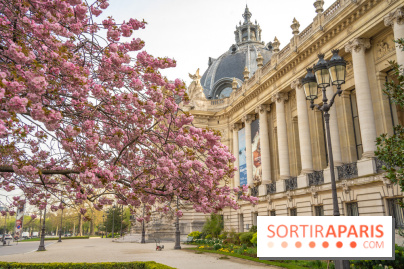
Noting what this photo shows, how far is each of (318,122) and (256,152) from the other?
848 centimetres

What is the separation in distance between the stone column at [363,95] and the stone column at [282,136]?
29.7 feet

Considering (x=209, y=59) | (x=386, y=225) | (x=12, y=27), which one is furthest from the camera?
(x=209, y=59)

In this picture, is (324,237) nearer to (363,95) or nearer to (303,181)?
(363,95)

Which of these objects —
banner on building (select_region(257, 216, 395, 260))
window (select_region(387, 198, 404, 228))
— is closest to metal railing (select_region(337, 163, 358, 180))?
window (select_region(387, 198, 404, 228))

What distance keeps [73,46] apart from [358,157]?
20597 mm

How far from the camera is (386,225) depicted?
5.06 meters

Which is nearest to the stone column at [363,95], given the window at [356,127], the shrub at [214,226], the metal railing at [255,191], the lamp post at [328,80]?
the window at [356,127]

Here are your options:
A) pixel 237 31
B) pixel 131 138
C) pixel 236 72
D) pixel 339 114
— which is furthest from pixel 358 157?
pixel 237 31

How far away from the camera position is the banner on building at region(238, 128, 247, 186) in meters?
36.5

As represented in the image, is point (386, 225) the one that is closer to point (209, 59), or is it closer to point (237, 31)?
point (209, 59)

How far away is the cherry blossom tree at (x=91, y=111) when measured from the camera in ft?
22.2

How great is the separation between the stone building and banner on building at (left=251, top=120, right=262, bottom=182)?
101mm

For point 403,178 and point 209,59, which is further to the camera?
point 209,59

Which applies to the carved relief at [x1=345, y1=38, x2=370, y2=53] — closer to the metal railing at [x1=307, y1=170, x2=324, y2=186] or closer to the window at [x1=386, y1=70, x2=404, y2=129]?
the window at [x1=386, y1=70, x2=404, y2=129]
